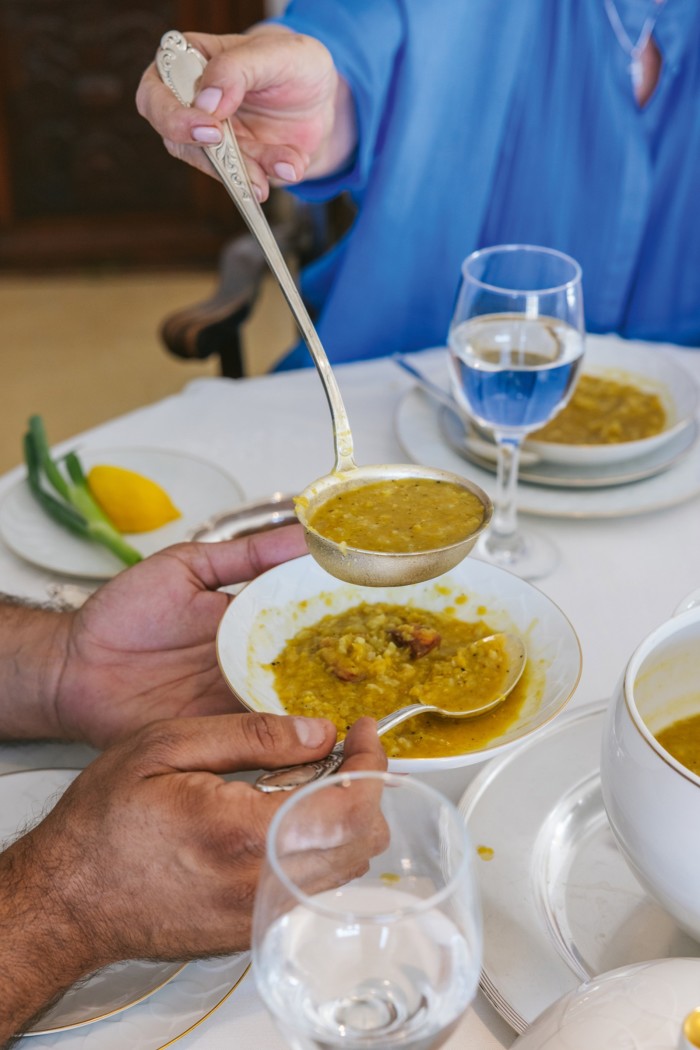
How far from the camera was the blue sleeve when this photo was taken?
6.35 ft

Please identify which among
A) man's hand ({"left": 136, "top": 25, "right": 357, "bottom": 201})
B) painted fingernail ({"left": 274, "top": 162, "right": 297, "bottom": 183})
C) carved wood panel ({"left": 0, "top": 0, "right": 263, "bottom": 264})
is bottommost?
carved wood panel ({"left": 0, "top": 0, "right": 263, "bottom": 264})

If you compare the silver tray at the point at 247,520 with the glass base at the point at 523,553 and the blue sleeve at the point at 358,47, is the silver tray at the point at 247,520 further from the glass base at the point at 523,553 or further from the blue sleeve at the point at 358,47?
the blue sleeve at the point at 358,47

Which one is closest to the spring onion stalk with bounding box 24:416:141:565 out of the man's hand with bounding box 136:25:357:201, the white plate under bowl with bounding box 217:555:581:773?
the white plate under bowl with bounding box 217:555:581:773

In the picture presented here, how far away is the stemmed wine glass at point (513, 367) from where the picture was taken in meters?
1.35

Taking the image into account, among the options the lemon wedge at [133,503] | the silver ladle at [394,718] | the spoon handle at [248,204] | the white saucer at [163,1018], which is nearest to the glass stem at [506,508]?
the spoon handle at [248,204]

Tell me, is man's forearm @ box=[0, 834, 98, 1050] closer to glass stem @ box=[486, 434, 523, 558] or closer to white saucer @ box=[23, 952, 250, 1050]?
white saucer @ box=[23, 952, 250, 1050]

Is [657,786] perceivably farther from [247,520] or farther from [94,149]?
[94,149]

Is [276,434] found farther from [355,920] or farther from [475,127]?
[355,920]

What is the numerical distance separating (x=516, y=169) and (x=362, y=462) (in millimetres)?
1062

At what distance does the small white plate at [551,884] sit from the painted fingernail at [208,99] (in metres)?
0.85

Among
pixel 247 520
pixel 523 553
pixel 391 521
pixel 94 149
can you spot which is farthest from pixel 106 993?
pixel 94 149

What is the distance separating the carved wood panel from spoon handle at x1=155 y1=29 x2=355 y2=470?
3.71 metres

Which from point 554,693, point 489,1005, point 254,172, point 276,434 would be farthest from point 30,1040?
point 254,172

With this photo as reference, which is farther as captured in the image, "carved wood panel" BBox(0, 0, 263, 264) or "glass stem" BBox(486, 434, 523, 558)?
"carved wood panel" BBox(0, 0, 263, 264)
